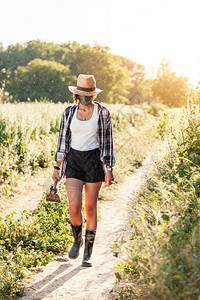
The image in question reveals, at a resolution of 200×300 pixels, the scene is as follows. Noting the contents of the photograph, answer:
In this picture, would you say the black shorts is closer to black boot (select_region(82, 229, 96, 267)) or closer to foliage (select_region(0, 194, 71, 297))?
black boot (select_region(82, 229, 96, 267))

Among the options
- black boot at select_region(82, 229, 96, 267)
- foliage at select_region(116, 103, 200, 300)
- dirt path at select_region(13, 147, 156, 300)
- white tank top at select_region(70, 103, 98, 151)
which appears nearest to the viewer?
foliage at select_region(116, 103, 200, 300)

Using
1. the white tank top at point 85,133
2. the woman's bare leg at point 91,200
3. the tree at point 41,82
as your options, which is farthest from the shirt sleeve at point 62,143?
the tree at point 41,82

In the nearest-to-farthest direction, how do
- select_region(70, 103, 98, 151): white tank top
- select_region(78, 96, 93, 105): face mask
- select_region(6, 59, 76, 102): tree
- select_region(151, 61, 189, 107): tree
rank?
1. select_region(70, 103, 98, 151): white tank top
2. select_region(78, 96, 93, 105): face mask
3. select_region(6, 59, 76, 102): tree
4. select_region(151, 61, 189, 107): tree

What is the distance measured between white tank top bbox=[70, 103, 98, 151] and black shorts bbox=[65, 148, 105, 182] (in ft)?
0.21

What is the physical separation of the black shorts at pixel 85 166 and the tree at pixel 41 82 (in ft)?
136

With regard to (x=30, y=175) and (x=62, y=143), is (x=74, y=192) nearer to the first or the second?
(x=62, y=143)

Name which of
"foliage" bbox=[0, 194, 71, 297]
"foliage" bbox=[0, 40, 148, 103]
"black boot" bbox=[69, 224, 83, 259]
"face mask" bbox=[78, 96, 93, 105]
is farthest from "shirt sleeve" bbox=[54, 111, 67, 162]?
"foliage" bbox=[0, 40, 148, 103]

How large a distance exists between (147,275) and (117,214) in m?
3.86

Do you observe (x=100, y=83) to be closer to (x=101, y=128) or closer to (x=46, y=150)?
(x=46, y=150)

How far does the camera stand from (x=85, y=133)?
430 cm

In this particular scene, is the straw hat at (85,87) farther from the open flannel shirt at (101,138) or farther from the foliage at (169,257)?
the foliage at (169,257)

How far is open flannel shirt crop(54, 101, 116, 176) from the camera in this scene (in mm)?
4305

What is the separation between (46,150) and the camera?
34.1ft

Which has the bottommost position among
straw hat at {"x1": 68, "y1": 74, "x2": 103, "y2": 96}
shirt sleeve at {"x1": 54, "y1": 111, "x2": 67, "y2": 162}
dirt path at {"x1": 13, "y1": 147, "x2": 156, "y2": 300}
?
dirt path at {"x1": 13, "y1": 147, "x2": 156, "y2": 300}
